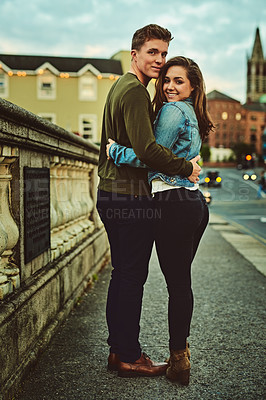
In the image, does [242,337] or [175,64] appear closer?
[175,64]

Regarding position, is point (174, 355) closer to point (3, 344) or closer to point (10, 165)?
point (3, 344)

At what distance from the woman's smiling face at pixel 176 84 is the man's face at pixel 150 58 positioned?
0.07 meters

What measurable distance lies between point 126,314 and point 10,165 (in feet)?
3.64

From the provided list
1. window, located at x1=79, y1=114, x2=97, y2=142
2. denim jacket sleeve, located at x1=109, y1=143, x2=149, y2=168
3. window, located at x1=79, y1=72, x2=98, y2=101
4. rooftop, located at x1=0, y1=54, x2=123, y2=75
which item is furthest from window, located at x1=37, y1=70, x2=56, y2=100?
denim jacket sleeve, located at x1=109, y1=143, x2=149, y2=168

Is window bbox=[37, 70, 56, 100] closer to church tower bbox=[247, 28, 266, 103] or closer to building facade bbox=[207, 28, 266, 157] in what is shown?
building facade bbox=[207, 28, 266, 157]

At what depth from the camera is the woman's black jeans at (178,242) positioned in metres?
2.57

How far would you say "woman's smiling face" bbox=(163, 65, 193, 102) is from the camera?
8.63 ft

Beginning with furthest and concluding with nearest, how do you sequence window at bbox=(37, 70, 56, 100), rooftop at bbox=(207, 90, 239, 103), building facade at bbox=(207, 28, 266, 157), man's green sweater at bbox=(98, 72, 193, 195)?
rooftop at bbox=(207, 90, 239, 103) < building facade at bbox=(207, 28, 266, 157) < window at bbox=(37, 70, 56, 100) < man's green sweater at bbox=(98, 72, 193, 195)

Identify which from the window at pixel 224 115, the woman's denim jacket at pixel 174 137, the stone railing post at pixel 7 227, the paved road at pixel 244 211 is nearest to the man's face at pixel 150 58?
the woman's denim jacket at pixel 174 137

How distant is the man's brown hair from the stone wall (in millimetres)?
763

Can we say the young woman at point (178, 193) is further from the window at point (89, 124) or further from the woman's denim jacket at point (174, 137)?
the window at point (89, 124)

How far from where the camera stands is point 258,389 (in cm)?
249

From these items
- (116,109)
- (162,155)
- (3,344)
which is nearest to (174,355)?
(3,344)

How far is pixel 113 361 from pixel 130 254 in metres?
0.67
